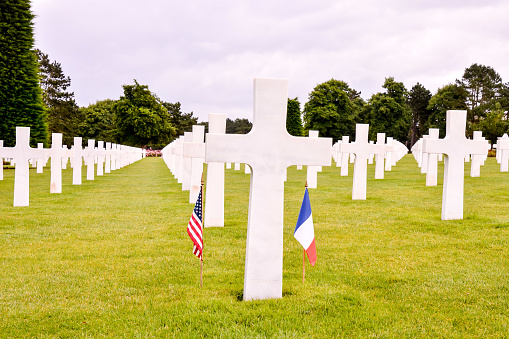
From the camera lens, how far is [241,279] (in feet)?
18.0

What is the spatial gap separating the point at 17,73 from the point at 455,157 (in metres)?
30.1

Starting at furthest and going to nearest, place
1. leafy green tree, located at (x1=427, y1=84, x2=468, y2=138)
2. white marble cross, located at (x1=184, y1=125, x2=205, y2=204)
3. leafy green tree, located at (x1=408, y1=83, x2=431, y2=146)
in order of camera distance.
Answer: leafy green tree, located at (x1=408, y1=83, x2=431, y2=146)
leafy green tree, located at (x1=427, y1=84, x2=468, y2=138)
white marble cross, located at (x1=184, y1=125, x2=205, y2=204)

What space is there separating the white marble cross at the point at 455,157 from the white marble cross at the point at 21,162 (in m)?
10.0

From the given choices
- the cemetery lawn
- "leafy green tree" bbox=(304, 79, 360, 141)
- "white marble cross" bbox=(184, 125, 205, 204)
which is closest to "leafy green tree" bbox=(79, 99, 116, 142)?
"leafy green tree" bbox=(304, 79, 360, 141)

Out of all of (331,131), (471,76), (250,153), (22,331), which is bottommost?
(22,331)

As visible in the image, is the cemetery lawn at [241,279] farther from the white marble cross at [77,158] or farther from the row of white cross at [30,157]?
the white marble cross at [77,158]

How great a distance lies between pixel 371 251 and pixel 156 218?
493cm

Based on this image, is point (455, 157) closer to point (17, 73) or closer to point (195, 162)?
point (195, 162)

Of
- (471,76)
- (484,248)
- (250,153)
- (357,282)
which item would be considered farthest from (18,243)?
(471,76)

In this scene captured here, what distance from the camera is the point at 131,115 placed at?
6700 centimetres

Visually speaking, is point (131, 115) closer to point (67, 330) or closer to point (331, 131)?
point (331, 131)

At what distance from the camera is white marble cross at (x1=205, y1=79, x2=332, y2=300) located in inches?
189

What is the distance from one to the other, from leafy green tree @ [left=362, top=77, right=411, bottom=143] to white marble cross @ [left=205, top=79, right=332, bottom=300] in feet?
217

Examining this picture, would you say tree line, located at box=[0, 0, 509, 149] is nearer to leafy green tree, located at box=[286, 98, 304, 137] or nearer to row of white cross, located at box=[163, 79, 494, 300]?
leafy green tree, located at box=[286, 98, 304, 137]
